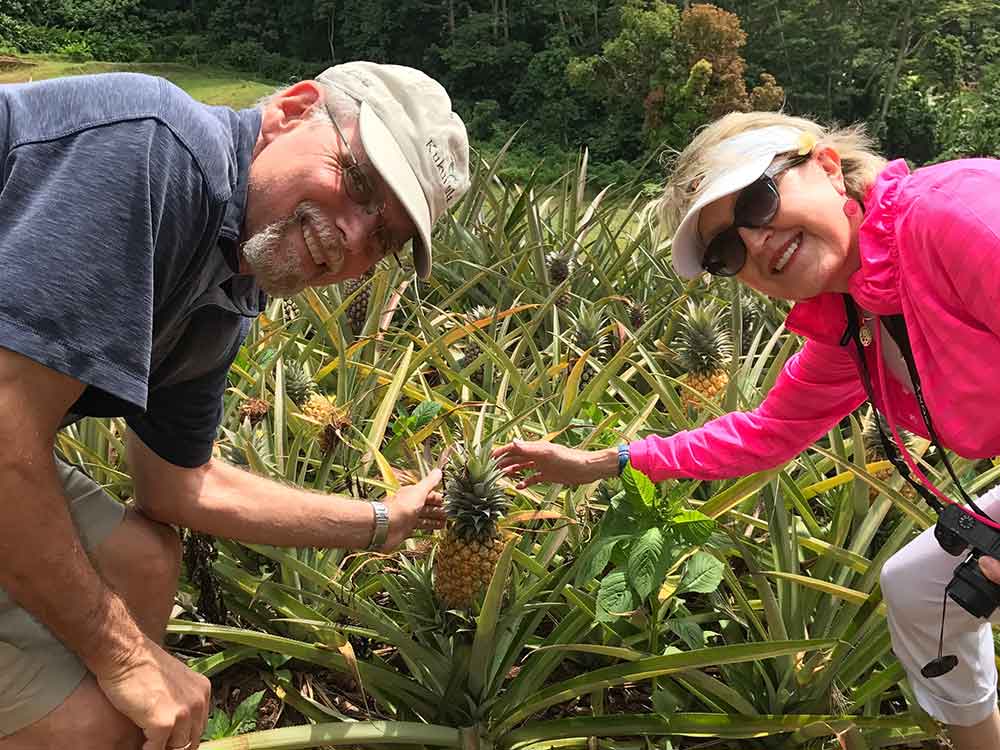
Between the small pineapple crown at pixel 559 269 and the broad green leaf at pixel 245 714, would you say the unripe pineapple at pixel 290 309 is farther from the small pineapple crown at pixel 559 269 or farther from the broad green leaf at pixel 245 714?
the broad green leaf at pixel 245 714

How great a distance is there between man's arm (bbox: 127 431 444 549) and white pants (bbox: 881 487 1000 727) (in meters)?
1.07

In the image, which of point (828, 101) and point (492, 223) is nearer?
point (492, 223)

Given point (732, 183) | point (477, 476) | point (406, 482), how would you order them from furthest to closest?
1. point (406, 482)
2. point (477, 476)
3. point (732, 183)

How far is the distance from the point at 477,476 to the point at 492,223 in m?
3.30

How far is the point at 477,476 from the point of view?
5.96 feet

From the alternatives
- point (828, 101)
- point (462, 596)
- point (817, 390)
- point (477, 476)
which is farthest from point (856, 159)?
point (828, 101)

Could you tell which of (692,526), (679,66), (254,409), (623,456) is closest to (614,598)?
(692,526)

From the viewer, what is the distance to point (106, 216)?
126cm

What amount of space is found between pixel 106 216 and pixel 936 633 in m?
1.79

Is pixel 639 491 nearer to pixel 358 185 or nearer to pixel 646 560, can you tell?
pixel 646 560

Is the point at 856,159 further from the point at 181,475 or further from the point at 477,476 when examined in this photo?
the point at 181,475

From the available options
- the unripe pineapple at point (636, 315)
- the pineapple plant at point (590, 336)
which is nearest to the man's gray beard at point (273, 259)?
the pineapple plant at point (590, 336)

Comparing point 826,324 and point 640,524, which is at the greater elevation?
point 826,324

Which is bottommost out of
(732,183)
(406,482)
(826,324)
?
Result: (406,482)
